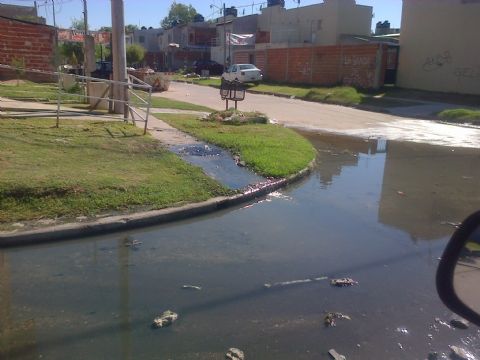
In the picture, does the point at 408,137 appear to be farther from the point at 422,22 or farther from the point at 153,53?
the point at 153,53

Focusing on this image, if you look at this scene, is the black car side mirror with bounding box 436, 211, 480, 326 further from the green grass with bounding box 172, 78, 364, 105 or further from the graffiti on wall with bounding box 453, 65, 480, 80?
the graffiti on wall with bounding box 453, 65, 480, 80

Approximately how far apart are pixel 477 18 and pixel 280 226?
24146mm

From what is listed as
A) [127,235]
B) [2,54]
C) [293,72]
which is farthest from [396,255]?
[293,72]

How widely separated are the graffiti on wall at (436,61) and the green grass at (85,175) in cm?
2222

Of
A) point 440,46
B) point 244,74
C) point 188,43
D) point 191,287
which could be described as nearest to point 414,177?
point 191,287

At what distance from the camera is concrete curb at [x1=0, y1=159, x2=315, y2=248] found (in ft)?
18.0

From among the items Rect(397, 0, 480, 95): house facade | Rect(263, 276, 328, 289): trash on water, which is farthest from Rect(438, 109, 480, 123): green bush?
Rect(263, 276, 328, 289): trash on water

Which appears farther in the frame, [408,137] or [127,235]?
[408,137]

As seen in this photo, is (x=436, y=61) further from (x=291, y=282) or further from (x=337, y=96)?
(x=291, y=282)

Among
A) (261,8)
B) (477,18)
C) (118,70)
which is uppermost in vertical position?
(261,8)

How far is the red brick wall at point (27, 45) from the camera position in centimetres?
2144

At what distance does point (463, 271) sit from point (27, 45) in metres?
23.1

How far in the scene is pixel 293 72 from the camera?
4075 cm

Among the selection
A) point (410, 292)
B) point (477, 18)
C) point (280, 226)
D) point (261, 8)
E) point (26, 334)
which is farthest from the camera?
point (261, 8)
